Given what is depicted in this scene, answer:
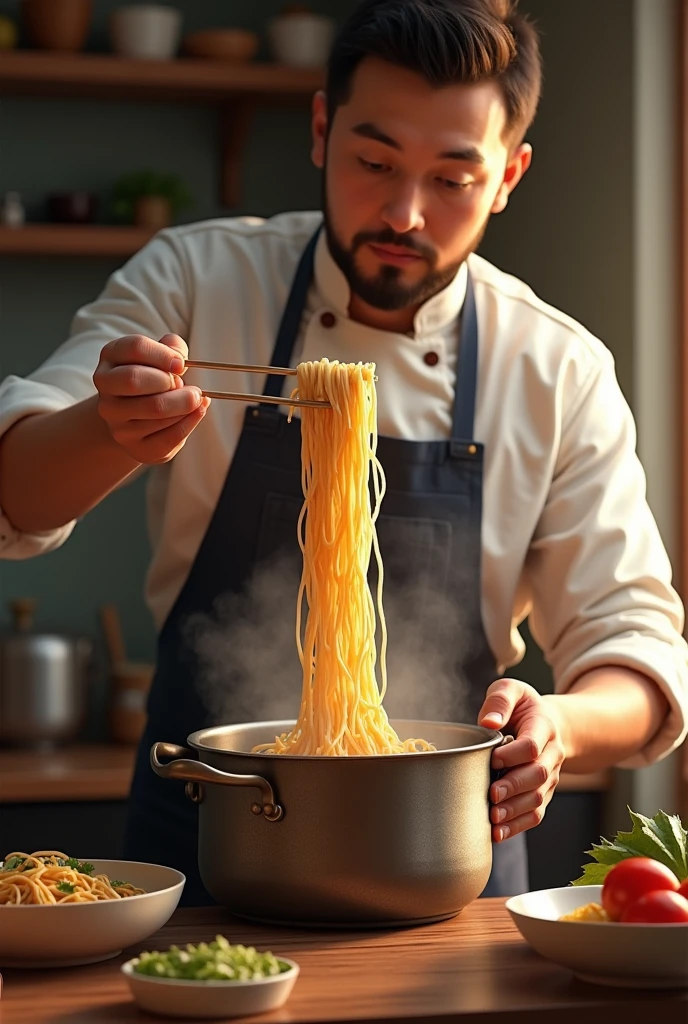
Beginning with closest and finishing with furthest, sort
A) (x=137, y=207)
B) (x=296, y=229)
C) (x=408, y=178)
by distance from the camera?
(x=408, y=178), (x=296, y=229), (x=137, y=207)

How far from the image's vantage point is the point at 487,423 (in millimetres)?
2197

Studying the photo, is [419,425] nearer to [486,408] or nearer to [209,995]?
[486,408]

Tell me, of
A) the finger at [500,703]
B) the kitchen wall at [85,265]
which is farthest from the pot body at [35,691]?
the finger at [500,703]

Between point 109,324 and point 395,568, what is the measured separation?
59 centimetres

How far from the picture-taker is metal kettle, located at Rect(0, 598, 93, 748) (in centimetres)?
346

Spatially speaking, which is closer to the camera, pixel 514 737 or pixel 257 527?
pixel 514 737

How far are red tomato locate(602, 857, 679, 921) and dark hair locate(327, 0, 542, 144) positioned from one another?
112 centimetres

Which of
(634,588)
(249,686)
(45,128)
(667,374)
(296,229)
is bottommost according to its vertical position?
(249,686)

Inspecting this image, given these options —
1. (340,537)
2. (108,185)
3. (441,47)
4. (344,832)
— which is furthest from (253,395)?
(108,185)

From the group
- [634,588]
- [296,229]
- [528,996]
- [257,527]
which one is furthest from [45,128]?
[528,996]

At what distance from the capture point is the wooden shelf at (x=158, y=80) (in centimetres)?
355

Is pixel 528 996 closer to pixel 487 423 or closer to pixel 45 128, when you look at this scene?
pixel 487 423

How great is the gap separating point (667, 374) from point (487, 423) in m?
1.01

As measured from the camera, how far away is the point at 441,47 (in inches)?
75.2
